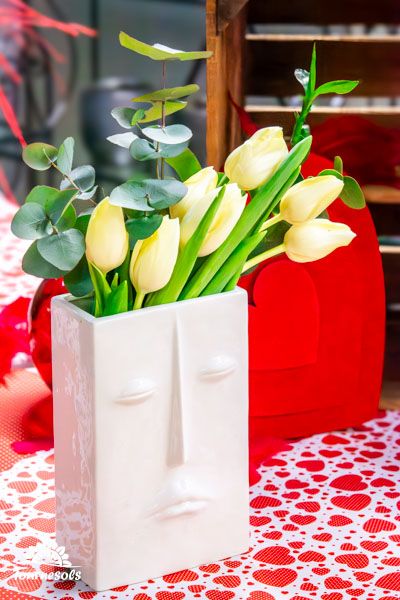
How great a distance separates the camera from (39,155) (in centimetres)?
80

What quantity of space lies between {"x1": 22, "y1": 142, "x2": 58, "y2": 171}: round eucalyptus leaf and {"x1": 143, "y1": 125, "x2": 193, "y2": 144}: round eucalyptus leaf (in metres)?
0.08

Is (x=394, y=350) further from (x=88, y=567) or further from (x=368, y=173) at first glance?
(x=88, y=567)

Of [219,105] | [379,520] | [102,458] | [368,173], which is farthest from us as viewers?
[368,173]

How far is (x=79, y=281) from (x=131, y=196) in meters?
0.09

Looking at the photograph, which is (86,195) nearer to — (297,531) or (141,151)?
(141,151)

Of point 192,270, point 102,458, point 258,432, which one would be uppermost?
point 192,270

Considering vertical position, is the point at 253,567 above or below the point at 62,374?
below

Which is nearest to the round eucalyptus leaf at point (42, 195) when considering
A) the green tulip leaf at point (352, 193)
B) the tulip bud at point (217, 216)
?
the tulip bud at point (217, 216)

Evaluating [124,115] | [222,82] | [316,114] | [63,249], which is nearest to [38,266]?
[63,249]

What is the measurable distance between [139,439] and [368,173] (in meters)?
0.51

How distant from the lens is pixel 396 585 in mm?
833

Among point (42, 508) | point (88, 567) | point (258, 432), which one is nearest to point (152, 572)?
point (88, 567)

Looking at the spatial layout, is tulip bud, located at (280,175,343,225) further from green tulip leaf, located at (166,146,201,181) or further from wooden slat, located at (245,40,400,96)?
wooden slat, located at (245,40,400,96)

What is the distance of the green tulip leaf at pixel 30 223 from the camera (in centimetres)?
76
